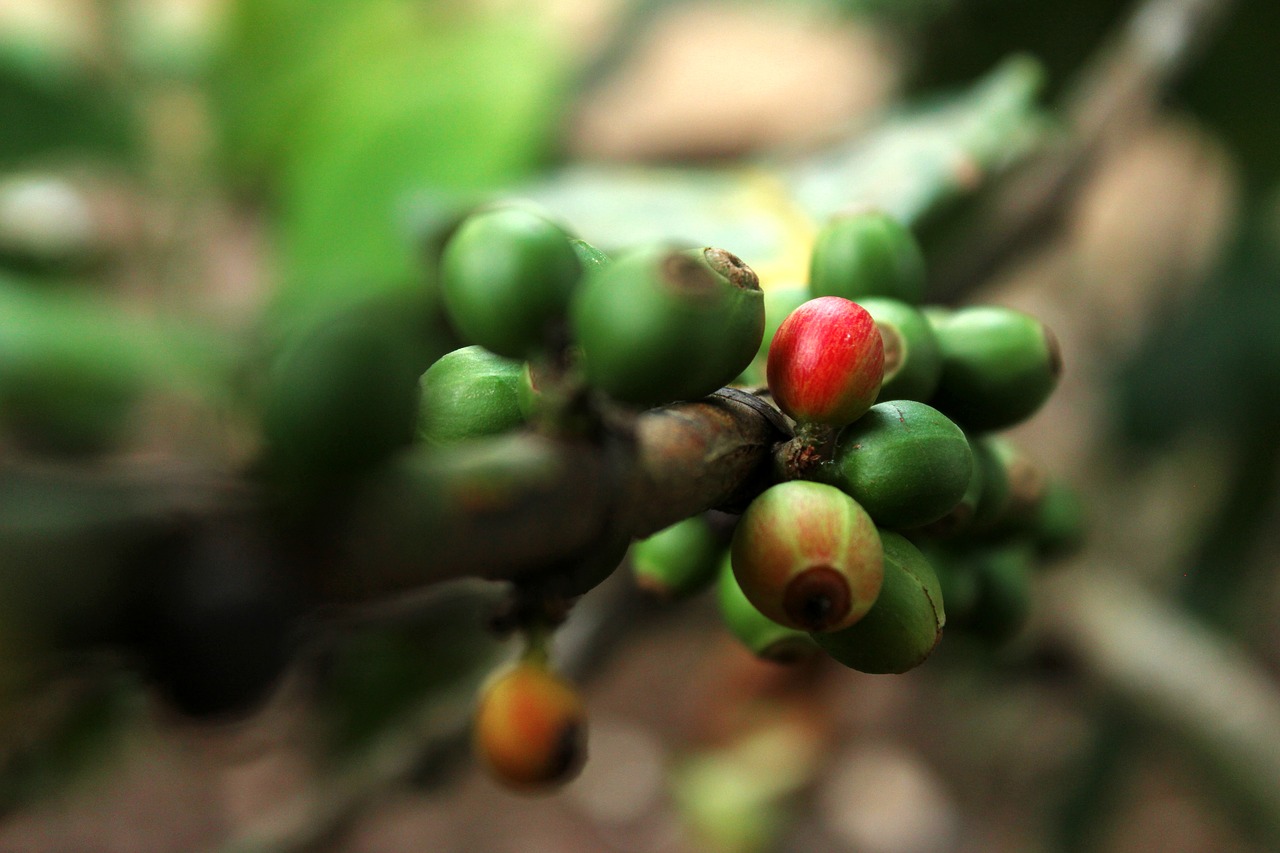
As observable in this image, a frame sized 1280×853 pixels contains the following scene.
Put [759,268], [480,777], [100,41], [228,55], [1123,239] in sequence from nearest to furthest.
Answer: [759,268], [228,55], [100,41], [480,777], [1123,239]

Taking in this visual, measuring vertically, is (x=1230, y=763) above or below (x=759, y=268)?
below

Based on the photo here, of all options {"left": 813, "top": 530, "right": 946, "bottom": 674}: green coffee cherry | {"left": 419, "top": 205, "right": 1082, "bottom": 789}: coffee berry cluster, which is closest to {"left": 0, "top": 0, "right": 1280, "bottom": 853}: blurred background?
{"left": 419, "top": 205, "right": 1082, "bottom": 789}: coffee berry cluster

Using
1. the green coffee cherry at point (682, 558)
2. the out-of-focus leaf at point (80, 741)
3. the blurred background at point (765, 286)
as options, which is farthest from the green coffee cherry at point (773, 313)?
the out-of-focus leaf at point (80, 741)

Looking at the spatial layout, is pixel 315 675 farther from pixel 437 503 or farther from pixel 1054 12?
pixel 1054 12

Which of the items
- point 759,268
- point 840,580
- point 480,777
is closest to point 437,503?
point 840,580

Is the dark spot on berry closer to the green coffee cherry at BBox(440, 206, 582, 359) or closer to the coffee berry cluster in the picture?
the coffee berry cluster
